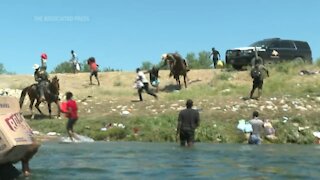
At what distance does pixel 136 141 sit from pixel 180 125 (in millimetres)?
3934

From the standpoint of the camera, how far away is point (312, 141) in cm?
2073

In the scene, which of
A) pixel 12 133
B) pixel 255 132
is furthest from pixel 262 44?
pixel 12 133

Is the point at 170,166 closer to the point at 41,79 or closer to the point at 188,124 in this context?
the point at 188,124

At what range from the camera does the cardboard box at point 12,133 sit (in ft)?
22.7

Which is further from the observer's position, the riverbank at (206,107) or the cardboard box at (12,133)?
the riverbank at (206,107)

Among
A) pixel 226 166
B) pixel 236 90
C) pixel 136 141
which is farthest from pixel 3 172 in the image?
pixel 236 90

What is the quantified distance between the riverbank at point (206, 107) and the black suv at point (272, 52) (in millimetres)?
1039

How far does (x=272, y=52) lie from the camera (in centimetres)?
3622

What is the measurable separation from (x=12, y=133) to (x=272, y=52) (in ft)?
100

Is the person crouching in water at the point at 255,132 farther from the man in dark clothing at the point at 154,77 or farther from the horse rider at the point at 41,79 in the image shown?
the man in dark clothing at the point at 154,77

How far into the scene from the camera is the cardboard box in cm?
691

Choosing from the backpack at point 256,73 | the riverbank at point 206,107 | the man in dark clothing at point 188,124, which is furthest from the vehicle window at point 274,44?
the man in dark clothing at point 188,124

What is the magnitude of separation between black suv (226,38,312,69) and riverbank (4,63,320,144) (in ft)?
3.41

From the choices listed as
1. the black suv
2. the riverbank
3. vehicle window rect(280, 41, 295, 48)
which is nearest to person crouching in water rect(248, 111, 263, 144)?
the riverbank
